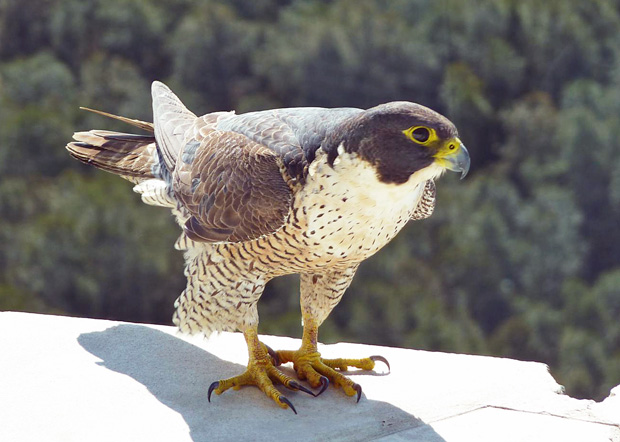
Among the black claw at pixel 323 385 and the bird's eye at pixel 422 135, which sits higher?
the bird's eye at pixel 422 135

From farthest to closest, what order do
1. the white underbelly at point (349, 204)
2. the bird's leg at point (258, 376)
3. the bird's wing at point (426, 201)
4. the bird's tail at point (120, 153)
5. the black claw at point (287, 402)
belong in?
the bird's tail at point (120, 153) < the bird's wing at point (426, 201) < the bird's leg at point (258, 376) < the black claw at point (287, 402) < the white underbelly at point (349, 204)

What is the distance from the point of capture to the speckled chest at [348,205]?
11.2 ft

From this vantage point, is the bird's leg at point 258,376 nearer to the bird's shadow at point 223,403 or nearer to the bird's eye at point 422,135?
the bird's shadow at point 223,403

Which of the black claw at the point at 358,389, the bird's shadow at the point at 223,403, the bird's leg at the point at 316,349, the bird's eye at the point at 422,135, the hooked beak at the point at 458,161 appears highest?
the bird's eye at the point at 422,135

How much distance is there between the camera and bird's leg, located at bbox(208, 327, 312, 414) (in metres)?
3.89

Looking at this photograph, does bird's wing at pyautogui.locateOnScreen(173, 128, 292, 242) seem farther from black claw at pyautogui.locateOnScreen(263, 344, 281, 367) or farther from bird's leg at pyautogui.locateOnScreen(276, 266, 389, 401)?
black claw at pyautogui.locateOnScreen(263, 344, 281, 367)

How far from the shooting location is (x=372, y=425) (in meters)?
3.71

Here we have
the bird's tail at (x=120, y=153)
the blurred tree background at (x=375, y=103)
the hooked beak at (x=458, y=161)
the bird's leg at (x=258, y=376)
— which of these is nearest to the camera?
the hooked beak at (x=458, y=161)

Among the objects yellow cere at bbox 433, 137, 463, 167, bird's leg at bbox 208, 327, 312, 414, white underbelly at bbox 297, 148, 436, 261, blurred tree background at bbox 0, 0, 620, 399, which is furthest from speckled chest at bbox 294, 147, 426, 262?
blurred tree background at bbox 0, 0, 620, 399

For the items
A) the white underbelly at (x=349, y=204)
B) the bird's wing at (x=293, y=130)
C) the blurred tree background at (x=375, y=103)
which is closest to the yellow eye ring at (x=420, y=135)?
the white underbelly at (x=349, y=204)

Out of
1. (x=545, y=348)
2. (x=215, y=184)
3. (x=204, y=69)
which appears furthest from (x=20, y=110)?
(x=215, y=184)

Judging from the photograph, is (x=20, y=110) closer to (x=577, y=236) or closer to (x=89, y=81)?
(x=89, y=81)

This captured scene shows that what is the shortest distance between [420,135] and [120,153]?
1.91 meters

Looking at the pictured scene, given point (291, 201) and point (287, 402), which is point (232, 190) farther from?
point (287, 402)
